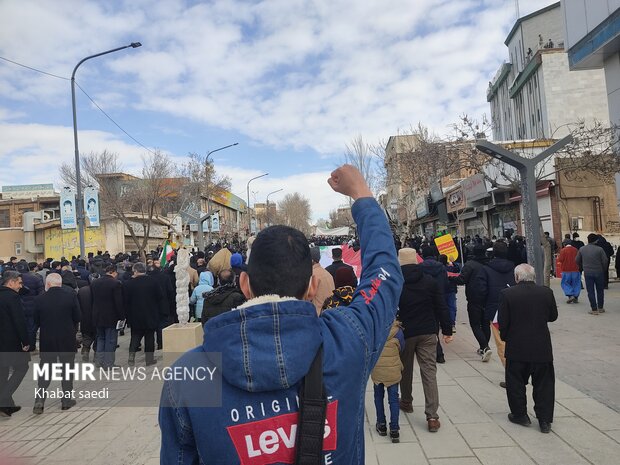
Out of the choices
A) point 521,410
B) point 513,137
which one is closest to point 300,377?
point 521,410

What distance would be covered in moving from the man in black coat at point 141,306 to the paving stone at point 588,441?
6.70 metres

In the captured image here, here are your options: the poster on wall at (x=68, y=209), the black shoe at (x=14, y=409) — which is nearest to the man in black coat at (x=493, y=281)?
the black shoe at (x=14, y=409)

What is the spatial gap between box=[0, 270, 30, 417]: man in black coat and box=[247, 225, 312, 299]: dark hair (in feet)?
19.6

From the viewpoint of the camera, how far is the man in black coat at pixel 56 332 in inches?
238

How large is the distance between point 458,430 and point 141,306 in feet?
19.5

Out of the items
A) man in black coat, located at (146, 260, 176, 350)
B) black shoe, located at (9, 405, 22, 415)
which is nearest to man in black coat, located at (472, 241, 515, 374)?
man in black coat, located at (146, 260, 176, 350)

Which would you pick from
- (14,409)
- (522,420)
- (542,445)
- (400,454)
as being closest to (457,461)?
(400,454)

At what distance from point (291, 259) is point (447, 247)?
10463 millimetres

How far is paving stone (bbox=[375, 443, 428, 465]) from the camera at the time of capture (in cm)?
405

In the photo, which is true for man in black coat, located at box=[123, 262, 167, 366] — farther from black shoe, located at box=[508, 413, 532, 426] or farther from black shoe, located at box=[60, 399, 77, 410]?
black shoe, located at box=[508, 413, 532, 426]

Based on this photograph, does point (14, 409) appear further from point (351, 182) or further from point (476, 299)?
point (476, 299)

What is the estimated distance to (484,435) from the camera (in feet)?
14.8

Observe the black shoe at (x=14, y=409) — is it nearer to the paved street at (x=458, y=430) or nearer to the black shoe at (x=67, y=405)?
the paved street at (x=458, y=430)

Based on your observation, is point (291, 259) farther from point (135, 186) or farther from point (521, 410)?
point (135, 186)
